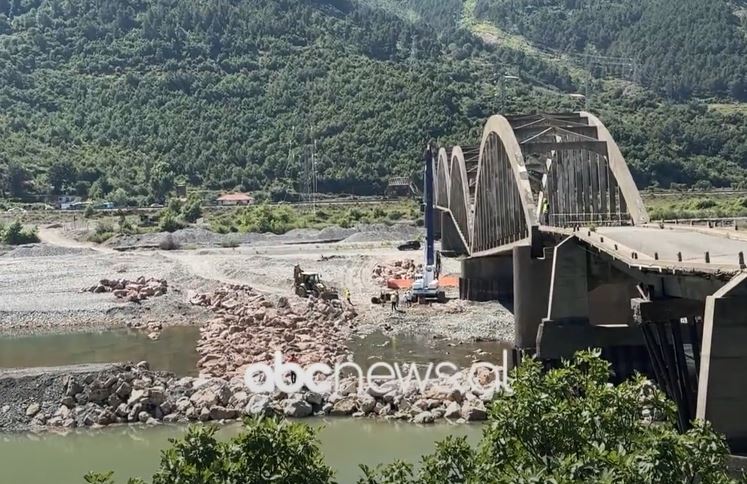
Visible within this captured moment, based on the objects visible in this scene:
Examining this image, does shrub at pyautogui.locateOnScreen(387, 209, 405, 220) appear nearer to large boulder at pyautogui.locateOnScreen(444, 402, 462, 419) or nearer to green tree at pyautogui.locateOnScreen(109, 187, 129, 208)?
green tree at pyautogui.locateOnScreen(109, 187, 129, 208)

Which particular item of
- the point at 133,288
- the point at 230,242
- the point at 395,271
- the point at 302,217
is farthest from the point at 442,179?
the point at 133,288

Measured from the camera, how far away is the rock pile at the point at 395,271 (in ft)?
216

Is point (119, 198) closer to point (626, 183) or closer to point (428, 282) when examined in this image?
point (428, 282)

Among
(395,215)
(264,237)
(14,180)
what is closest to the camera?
(264,237)

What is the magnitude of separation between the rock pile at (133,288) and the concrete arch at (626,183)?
30.3m

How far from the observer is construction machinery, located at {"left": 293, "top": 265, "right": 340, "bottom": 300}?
54.9 meters

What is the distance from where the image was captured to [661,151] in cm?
14025

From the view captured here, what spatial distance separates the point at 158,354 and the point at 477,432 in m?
20.2

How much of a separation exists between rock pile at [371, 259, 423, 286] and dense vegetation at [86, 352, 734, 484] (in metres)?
50.5

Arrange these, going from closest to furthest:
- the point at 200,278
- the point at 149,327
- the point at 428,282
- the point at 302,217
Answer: the point at 149,327 < the point at 428,282 < the point at 200,278 < the point at 302,217

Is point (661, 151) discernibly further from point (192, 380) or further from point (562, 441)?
point (562, 441)

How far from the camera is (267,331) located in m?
43.1

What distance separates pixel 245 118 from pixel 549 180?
12928 cm

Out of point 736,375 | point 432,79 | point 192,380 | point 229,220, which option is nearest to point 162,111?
point 432,79
